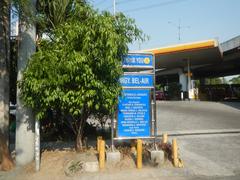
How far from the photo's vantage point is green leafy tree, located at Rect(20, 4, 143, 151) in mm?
8797

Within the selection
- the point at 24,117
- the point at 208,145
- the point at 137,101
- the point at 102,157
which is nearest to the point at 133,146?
the point at 137,101

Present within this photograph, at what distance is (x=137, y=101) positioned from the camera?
10.2 m

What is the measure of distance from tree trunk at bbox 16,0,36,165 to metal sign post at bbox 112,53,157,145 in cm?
223

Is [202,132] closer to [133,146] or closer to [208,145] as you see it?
[208,145]

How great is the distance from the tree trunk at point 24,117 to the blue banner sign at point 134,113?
7.73 feet

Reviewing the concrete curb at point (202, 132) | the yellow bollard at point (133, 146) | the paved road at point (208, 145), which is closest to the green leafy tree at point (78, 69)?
the yellow bollard at point (133, 146)

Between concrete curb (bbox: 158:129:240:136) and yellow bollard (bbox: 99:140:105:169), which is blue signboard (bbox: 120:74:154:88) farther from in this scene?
concrete curb (bbox: 158:129:240:136)

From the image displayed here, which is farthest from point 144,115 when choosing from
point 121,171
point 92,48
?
point 92,48

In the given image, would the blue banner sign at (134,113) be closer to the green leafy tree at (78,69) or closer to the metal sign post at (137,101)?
the metal sign post at (137,101)

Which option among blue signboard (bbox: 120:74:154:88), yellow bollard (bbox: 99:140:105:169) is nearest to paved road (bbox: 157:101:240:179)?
yellow bollard (bbox: 99:140:105:169)

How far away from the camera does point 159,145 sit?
10.5 metres

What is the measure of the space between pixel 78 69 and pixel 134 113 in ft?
7.49

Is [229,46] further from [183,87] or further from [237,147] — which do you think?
[237,147]

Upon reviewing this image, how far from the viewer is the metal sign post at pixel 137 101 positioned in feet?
33.0
